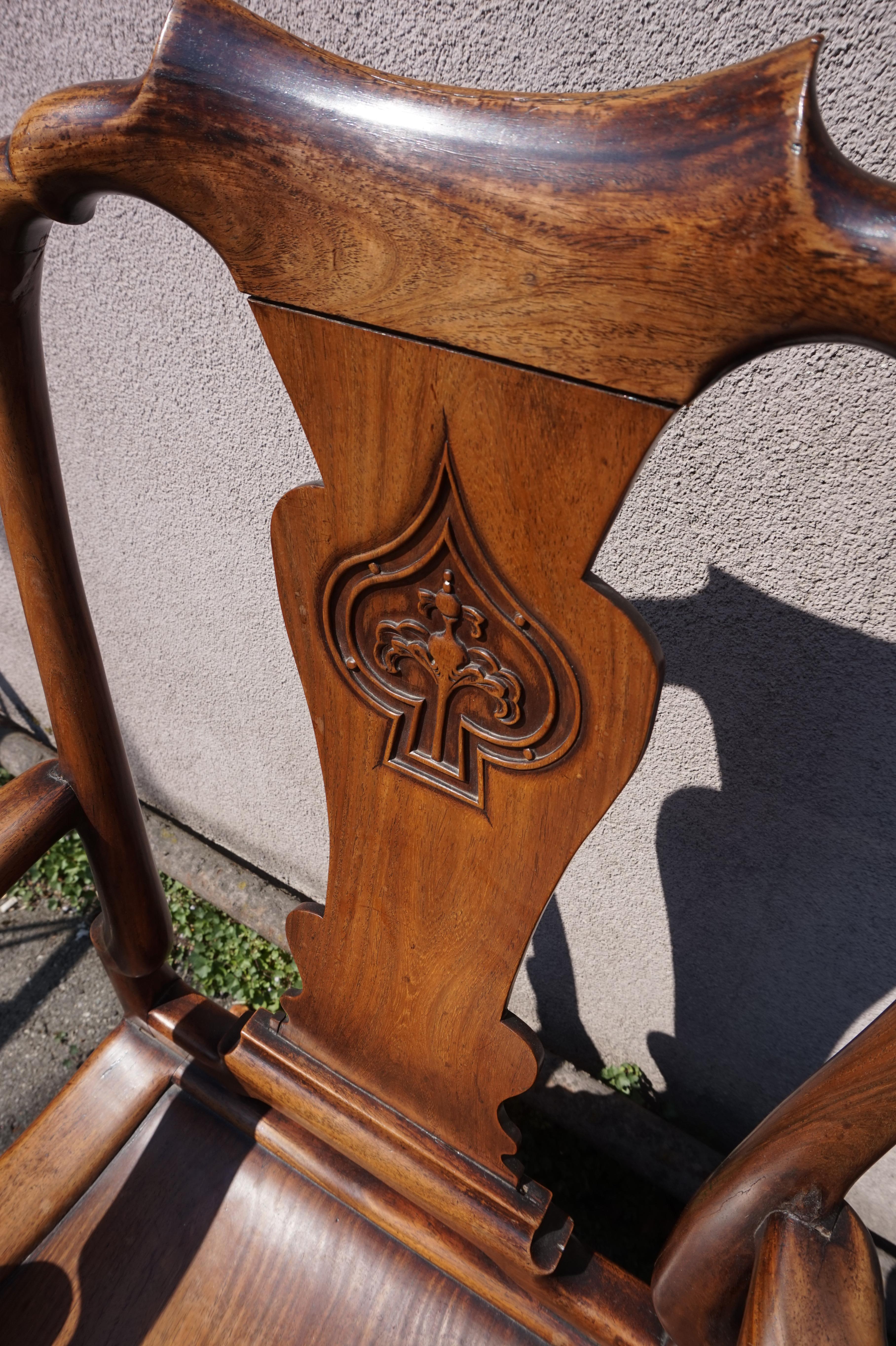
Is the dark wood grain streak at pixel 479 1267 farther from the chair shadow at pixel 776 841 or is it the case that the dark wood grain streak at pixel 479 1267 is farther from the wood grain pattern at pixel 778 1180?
Answer: the chair shadow at pixel 776 841

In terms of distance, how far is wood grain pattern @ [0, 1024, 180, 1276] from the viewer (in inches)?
28.6

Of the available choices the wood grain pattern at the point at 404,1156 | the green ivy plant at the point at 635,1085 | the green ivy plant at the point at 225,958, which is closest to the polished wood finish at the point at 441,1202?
the wood grain pattern at the point at 404,1156

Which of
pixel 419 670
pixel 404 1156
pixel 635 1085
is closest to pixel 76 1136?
pixel 404 1156

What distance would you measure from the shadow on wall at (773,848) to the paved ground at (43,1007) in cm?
86

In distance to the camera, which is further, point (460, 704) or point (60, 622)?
point (60, 622)

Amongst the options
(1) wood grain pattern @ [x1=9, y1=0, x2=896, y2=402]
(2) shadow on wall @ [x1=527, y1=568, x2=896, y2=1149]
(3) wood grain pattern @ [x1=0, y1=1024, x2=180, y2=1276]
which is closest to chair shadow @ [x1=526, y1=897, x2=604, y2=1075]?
(2) shadow on wall @ [x1=527, y1=568, x2=896, y2=1149]

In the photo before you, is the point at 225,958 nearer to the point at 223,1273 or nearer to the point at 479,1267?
the point at 223,1273

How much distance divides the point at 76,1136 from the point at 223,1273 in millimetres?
187

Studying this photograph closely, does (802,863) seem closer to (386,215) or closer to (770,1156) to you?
(770,1156)

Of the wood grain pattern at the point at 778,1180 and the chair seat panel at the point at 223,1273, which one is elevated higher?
the wood grain pattern at the point at 778,1180

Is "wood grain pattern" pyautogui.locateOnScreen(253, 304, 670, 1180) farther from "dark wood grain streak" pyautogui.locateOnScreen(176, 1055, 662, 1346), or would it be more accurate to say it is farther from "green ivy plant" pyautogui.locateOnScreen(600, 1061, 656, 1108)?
"green ivy plant" pyautogui.locateOnScreen(600, 1061, 656, 1108)

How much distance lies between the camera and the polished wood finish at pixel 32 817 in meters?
0.62

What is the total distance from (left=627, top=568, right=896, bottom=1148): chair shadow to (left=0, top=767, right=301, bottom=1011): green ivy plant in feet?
2.44

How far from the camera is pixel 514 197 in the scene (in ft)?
1.04
